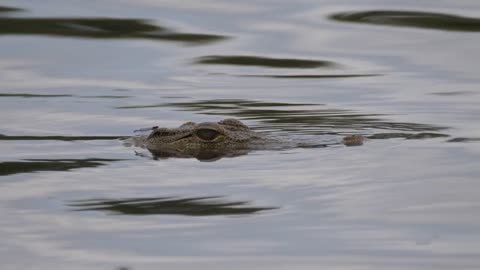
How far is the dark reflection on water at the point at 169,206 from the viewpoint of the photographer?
10.8 metres

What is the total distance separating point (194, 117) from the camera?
51.2 ft

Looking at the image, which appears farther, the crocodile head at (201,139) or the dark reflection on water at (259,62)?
the dark reflection on water at (259,62)

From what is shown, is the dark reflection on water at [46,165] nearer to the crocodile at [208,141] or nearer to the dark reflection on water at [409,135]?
the crocodile at [208,141]

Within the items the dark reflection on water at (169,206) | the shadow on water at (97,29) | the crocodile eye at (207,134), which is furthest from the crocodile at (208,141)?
the shadow on water at (97,29)

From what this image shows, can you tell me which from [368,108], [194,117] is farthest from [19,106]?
[368,108]

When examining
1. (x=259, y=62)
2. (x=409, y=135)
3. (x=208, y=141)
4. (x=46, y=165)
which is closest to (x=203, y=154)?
(x=208, y=141)

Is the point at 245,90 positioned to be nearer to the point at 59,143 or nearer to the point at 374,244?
the point at 59,143

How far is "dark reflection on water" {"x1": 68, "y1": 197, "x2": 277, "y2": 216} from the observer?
35.3 ft

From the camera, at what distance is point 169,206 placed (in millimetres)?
10961

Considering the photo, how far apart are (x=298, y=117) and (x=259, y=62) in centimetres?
448

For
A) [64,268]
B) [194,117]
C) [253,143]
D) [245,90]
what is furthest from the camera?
[245,90]

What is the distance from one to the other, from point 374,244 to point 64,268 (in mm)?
1901

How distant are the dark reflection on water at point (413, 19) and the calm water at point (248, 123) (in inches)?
1.9

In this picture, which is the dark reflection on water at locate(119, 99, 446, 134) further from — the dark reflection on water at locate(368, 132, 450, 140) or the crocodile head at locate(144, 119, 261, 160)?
the crocodile head at locate(144, 119, 261, 160)
